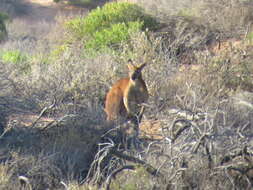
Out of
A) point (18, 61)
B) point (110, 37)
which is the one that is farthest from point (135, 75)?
point (110, 37)

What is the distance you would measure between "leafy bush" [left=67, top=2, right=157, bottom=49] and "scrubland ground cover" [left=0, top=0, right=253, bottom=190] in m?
0.03

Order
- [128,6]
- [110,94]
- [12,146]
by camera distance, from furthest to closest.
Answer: [128,6] → [110,94] → [12,146]

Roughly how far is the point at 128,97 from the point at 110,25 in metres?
6.96

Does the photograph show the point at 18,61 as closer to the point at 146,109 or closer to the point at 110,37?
the point at 110,37

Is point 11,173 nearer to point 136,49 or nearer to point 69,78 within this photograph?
point 69,78

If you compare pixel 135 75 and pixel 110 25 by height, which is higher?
pixel 135 75

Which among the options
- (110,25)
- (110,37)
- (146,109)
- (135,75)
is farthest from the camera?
(110,25)

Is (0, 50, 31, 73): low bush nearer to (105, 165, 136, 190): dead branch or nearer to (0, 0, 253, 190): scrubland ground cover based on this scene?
(0, 0, 253, 190): scrubland ground cover

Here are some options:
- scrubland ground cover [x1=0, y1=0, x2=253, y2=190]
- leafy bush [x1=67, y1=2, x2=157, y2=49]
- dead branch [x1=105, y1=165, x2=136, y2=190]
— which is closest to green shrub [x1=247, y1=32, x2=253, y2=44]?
scrubland ground cover [x1=0, y1=0, x2=253, y2=190]

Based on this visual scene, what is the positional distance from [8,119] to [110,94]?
66.5 inches

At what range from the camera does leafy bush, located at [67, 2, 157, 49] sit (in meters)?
13.7

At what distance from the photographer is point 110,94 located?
921cm

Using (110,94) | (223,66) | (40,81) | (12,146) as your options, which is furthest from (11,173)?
(223,66)

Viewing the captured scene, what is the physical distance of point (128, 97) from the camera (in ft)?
29.1
